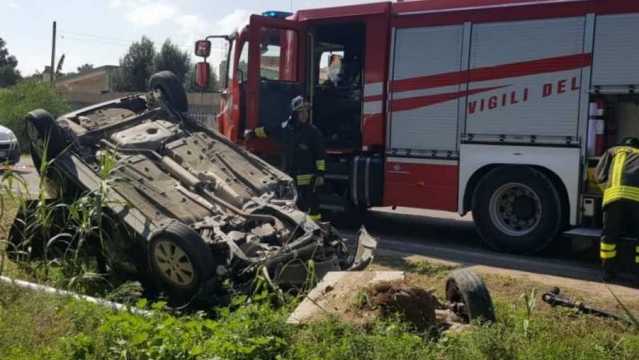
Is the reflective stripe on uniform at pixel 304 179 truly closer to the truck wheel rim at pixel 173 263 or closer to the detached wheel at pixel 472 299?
the truck wheel rim at pixel 173 263

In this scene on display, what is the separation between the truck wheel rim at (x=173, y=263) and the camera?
17.1 ft

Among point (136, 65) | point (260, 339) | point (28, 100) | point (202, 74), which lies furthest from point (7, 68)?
point (260, 339)

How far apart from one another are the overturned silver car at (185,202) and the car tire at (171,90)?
61mm

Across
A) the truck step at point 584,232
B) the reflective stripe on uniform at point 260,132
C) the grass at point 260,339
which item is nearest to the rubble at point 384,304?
the grass at point 260,339

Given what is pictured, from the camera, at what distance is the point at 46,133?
20.6ft

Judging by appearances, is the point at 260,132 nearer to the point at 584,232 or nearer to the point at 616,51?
the point at 584,232

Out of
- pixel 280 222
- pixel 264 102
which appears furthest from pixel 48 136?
pixel 264 102

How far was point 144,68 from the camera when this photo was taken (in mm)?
46594

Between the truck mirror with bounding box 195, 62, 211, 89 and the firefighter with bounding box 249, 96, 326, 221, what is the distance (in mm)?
2047

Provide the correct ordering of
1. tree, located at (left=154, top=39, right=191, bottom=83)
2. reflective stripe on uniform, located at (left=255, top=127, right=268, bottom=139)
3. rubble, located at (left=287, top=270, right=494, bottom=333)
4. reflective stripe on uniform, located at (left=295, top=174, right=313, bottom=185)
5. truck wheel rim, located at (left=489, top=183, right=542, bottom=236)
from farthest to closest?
tree, located at (left=154, top=39, right=191, bottom=83) < reflective stripe on uniform, located at (left=255, top=127, right=268, bottom=139) < reflective stripe on uniform, located at (left=295, top=174, right=313, bottom=185) < truck wheel rim, located at (left=489, top=183, right=542, bottom=236) < rubble, located at (left=287, top=270, right=494, bottom=333)

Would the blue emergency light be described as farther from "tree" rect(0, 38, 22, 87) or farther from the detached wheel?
"tree" rect(0, 38, 22, 87)

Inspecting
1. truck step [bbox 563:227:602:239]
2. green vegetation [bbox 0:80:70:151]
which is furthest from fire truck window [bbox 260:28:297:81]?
green vegetation [bbox 0:80:70:151]

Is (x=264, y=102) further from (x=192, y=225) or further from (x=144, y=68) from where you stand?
(x=144, y=68)

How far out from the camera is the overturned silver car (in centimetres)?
534
